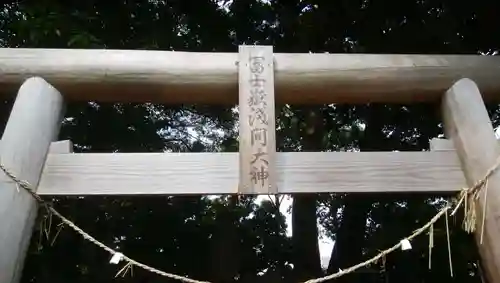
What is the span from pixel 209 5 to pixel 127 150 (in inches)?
41.5

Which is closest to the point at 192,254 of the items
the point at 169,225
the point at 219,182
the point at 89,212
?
the point at 169,225

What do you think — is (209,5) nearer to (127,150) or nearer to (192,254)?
(127,150)

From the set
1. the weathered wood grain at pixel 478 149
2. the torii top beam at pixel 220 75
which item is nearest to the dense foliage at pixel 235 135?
the torii top beam at pixel 220 75

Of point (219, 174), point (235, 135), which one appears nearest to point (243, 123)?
point (219, 174)

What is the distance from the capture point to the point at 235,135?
4141 millimetres

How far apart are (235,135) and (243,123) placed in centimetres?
216

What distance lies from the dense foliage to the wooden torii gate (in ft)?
2.46

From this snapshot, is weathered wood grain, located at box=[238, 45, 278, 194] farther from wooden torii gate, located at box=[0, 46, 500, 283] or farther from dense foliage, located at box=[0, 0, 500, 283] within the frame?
dense foliage, located at box=[0, 0, 500, 283]

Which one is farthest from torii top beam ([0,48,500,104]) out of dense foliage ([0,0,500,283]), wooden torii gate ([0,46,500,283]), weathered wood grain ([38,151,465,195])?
dense foliage ([0,0,500,283])

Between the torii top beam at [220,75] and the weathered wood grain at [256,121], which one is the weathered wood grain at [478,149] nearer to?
the torii top beam at [220,75]

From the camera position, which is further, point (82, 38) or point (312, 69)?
point (82, 38)

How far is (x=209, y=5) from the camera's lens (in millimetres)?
3420

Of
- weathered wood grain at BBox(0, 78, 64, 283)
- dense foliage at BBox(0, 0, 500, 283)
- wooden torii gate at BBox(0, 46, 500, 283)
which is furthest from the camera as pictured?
dense foliage at BBox(0, 0, 500, 283)

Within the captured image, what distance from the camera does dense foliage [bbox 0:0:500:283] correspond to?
10.7ft
